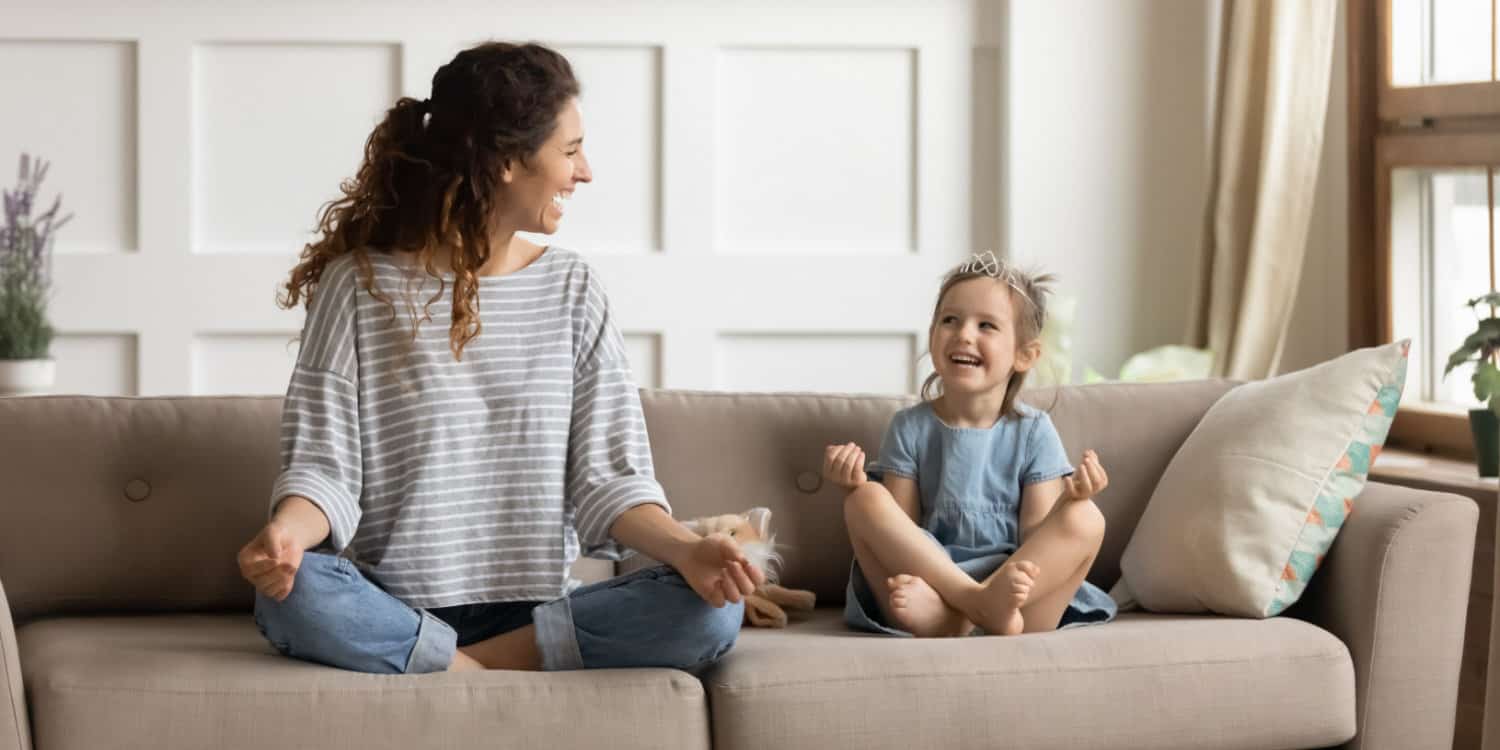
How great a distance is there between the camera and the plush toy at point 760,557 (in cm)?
222

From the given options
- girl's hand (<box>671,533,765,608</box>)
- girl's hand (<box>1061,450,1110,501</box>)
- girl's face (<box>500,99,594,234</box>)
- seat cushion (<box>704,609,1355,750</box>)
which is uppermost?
girl's face (<box>500,99,594,234</box>)

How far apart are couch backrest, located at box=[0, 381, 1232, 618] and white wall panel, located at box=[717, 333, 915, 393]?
128 centimetres

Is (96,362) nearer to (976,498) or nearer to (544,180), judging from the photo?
(544,180)

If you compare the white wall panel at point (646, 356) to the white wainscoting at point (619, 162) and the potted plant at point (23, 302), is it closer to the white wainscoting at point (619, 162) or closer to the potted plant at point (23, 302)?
the white wainscoting at point (619, 162)

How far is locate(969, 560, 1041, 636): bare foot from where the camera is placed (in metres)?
2.02

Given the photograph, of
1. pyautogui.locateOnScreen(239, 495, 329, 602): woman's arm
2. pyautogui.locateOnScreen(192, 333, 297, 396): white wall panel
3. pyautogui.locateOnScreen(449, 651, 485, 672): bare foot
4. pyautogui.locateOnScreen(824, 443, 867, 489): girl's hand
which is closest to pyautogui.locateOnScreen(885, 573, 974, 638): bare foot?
pyautogui.locateOnScreen(824, 443, 867, 489): girl's hand

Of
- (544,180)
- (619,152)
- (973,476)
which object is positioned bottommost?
(973,476)

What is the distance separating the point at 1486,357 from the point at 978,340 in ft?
3.09

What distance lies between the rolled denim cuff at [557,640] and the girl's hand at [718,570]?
5.7 inches

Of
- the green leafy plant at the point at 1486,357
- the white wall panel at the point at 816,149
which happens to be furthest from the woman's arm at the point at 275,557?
the white wall panel at the point at 816,149

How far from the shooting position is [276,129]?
362 cm

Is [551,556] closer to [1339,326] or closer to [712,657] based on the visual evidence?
[712,657]

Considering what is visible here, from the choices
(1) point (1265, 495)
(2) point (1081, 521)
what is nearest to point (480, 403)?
(2) point (1081, 521)

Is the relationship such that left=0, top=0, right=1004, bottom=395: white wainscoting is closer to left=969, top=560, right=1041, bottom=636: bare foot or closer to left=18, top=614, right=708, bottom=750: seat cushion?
left=969, top=560, right=1041, bottom=636: bare foot
